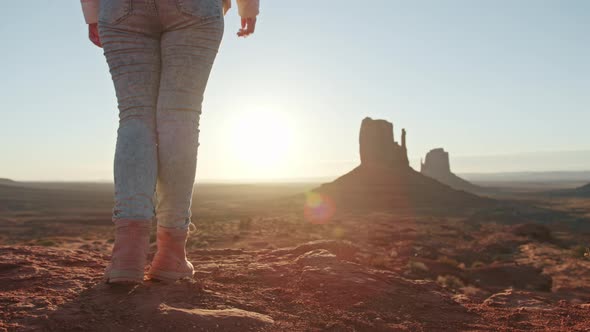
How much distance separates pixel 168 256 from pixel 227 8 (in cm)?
140

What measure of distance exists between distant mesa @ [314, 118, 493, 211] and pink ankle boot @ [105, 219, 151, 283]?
5069cm

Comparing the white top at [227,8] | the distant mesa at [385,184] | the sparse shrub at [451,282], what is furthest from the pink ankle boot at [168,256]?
the distant mesa at [385,184]

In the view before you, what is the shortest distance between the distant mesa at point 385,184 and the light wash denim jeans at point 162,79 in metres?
50.5

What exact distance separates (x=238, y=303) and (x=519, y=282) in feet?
33.6

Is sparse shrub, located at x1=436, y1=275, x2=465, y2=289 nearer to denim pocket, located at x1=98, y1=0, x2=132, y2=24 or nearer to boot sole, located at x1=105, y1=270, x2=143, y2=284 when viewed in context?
boot sole, located at x1=105, y1=270, x2=143, y2=284

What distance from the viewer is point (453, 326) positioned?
197 centimetres

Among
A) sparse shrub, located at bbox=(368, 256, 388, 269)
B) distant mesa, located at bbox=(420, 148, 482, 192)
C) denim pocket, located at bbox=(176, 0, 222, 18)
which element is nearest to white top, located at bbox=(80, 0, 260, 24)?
denim pocket, located at bbox=(176, 0, 222, 18)

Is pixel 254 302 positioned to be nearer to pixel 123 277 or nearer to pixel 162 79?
pixel 123 277

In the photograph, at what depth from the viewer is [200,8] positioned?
2.10 meters

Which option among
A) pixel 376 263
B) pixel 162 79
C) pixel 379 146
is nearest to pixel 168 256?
pixel 162 79

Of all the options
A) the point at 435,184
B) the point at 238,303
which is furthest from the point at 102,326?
the point at 435,184

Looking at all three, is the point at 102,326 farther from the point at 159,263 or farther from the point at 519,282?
the point at 519,282

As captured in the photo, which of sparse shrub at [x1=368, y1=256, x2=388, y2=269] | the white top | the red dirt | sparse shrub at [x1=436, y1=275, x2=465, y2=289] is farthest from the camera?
sparse shrub at [x1=436, y1=275, x2=465, y2=289]

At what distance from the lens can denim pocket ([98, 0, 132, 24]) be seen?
205 cm
